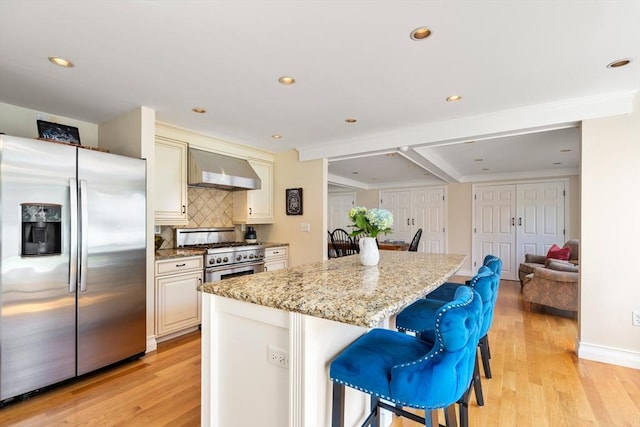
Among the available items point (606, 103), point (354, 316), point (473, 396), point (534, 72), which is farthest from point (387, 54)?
point (473, 396)

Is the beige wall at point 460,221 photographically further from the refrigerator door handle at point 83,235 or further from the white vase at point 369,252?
the refrigerator door handle at point 83,235

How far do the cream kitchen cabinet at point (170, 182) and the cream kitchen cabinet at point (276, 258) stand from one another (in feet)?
3.76

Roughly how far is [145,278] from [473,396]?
277 centimetres

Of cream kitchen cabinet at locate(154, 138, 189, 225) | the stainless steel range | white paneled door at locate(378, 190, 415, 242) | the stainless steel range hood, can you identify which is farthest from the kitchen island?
white paneled door at locate(378, 190, 415, 242)

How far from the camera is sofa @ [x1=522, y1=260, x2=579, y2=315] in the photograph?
12.2ft

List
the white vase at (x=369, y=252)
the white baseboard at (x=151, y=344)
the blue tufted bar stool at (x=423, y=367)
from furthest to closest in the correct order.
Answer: the white baseboard at (x=151, y=344)
the white vase at (x=369, y=252)
the blue tufted bar stool at (x=423, y=367)

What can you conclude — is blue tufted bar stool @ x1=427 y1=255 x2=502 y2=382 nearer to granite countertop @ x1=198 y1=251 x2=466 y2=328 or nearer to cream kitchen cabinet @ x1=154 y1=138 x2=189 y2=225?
granite countertop @ x1=198 y1=251 x2=466 y2=328

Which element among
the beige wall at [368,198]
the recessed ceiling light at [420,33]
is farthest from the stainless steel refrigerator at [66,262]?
the beige wall at [368,198]

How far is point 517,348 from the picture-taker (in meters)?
2.89

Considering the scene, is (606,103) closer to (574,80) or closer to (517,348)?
(574,80)

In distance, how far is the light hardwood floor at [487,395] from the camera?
1854 millimetres

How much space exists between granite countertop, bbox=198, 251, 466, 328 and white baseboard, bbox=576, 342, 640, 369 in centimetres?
171

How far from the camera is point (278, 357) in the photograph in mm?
1265

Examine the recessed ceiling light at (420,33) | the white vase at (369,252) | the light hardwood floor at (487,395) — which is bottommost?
the light hardwood floor at (487,395)
